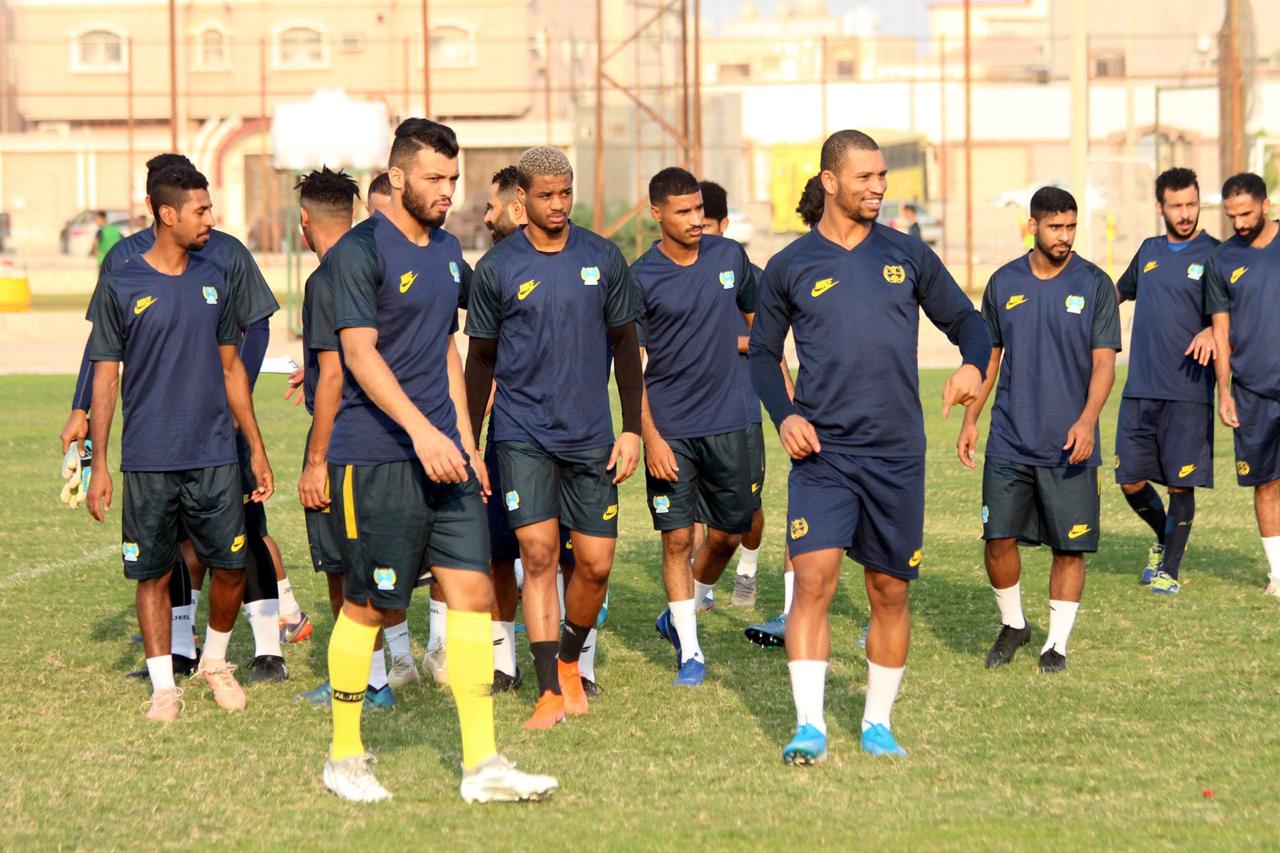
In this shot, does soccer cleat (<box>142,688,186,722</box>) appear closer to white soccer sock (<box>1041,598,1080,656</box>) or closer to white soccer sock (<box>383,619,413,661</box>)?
white soccer sock (<box>383,619,413,661</box>)

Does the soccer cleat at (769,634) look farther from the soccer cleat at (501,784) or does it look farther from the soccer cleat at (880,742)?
the soccer cleat at (501,784)

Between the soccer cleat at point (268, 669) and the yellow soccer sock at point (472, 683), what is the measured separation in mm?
2213

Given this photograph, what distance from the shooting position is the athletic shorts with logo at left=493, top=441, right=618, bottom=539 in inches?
270

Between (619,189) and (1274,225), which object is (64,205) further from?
(1274,225)

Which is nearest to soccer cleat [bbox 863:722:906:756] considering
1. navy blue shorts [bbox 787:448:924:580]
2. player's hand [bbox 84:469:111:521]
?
navy blue shorts [bbox 787:448:924:580]

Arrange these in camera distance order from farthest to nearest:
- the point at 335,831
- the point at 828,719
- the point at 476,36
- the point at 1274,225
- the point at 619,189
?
the point at 476,36 → the point at 619,189 → the point at 1274,225 → the point at 828,719 → the point at 335,831

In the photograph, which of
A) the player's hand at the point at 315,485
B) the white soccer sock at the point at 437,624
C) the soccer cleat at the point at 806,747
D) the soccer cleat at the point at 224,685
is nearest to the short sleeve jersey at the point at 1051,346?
the soccer cleat at the point at 806,747

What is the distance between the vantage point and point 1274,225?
9.75 metres

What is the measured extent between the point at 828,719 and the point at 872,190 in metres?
2.09

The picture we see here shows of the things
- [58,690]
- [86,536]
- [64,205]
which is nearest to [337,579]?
[58,690]

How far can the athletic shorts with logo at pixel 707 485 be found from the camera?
7.82m

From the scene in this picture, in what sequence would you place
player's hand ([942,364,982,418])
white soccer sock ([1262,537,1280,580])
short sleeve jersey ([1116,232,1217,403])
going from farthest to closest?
short sleeve jersey ([1116,232,1217,403]), white soccer sock ([1262,537,1280,580]), player's hand ([942,364,982,418])

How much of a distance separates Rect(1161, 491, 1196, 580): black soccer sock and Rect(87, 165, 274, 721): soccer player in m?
5.10

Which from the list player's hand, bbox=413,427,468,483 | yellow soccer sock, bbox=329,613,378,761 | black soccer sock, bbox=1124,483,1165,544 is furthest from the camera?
black soccer sock, bbox=1124,483,1165,544
